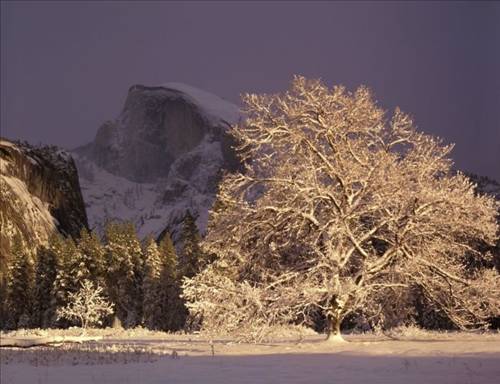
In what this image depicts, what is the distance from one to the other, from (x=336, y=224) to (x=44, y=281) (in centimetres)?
6076

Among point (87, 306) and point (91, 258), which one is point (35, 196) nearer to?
point (91, 258)

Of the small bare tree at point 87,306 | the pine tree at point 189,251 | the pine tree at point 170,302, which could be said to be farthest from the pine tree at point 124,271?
the pine tree at point 189,251

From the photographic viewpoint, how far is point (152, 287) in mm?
69500

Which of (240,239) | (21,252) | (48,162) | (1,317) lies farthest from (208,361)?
(48,162)

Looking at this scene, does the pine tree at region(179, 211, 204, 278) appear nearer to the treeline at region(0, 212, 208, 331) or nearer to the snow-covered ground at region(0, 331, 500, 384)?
the treeline at region(0, 212, 208, 331)

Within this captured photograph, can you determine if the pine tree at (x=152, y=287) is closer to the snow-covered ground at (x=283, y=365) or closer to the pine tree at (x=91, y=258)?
the pine tree at (x=91, y=258)

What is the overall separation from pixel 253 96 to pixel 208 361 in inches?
370

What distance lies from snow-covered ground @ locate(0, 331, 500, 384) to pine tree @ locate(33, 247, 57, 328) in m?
56.3

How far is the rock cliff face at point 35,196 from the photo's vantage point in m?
109

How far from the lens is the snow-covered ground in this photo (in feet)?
37.2

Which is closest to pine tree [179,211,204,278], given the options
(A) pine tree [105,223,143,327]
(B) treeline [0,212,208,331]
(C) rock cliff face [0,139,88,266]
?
(B) treeline [0,212,208,331]

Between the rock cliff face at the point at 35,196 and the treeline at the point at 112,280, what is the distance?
26.3 meters

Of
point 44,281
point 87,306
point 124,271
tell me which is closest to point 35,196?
point 44,281

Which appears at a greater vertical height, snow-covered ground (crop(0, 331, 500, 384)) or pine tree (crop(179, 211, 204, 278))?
pine tree (crop(179, 211, 204, 278))
